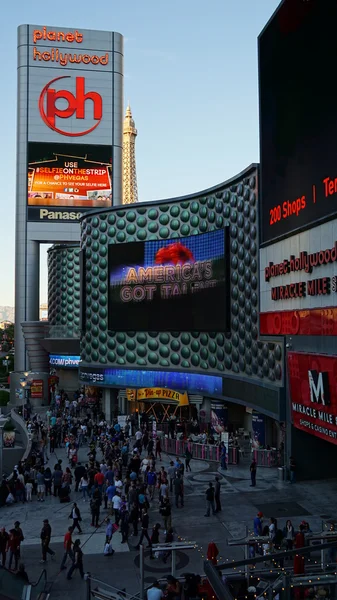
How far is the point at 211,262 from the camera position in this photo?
38.9 metres

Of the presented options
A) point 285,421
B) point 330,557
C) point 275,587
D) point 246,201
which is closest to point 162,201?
point 246,201

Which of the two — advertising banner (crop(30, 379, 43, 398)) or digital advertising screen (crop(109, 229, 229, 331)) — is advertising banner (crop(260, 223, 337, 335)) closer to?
digital advertising screen (crop(109, 229, 229, 331))

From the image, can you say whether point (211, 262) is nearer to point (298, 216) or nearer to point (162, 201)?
point (162, 201)

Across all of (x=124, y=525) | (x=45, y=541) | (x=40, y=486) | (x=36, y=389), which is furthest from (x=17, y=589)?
(x=36, y=389)

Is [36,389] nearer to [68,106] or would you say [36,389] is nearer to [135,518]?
[68,106]

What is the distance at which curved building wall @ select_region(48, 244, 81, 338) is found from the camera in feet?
199

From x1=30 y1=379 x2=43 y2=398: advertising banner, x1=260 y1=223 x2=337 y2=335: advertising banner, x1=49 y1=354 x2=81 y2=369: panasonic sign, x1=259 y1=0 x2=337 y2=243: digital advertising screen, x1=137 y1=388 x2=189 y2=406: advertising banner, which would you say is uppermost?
x1=259 y1=0 x2=337 y2=243: digital advertising screen

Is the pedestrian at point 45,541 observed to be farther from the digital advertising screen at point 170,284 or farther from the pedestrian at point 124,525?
the digital advertising screen at point 170,284

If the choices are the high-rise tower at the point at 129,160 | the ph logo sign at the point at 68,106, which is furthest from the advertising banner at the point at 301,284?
the high-rise tower at the point at 129,160

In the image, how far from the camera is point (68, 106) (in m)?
66.1

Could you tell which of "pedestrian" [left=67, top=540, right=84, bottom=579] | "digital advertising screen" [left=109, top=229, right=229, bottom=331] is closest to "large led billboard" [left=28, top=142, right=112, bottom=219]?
"digital advertising screen" [left=109, top=229, right=229, bottom=331]

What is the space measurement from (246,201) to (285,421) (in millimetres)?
13066

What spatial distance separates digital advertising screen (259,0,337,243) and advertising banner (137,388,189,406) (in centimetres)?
1486

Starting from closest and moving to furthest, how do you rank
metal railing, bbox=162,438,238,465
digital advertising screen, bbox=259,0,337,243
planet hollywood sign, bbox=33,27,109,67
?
1. digital advertising screen, bbox=259,0,337,243
2. metal railing, bbox=162,438,238,465
3. planet hollywood sign, bbox=33,27,109,67
